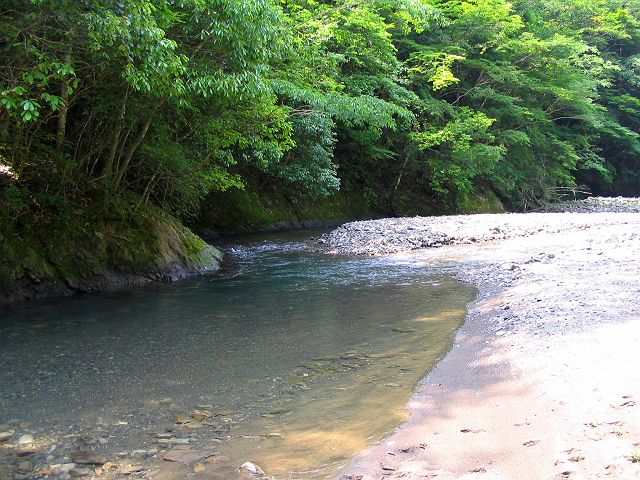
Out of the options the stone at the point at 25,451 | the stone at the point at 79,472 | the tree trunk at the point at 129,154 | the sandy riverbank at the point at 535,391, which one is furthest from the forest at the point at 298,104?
the sandy riverbank at the point at 535,391

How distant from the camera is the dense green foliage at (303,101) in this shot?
635 centimetres

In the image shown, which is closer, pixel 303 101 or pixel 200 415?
pixel 200 415

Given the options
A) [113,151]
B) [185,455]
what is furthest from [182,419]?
[113,151]

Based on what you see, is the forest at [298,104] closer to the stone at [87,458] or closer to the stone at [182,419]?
the stone at [182,419]

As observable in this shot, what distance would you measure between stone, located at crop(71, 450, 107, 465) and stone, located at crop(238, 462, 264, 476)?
89 cm

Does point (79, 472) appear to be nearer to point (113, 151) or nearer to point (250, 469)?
point (250, 469)

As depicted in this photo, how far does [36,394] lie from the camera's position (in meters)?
4.51

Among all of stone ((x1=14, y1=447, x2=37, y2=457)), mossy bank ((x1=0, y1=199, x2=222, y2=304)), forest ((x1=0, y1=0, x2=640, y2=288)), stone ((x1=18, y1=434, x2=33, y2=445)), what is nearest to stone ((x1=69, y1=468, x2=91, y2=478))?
stone ((x1=14, y1=447, x2=37, y2=457))

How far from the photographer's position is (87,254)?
371 inches

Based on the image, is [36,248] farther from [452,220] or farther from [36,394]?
[452,220]

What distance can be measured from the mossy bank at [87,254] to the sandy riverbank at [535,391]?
6005 millimetres

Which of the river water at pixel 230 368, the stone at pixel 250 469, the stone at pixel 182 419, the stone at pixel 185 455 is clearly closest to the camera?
the stone at pixel 250 469

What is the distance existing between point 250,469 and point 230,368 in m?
1.99

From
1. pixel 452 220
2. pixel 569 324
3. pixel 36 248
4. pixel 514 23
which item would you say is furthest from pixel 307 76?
pixel 514 23
